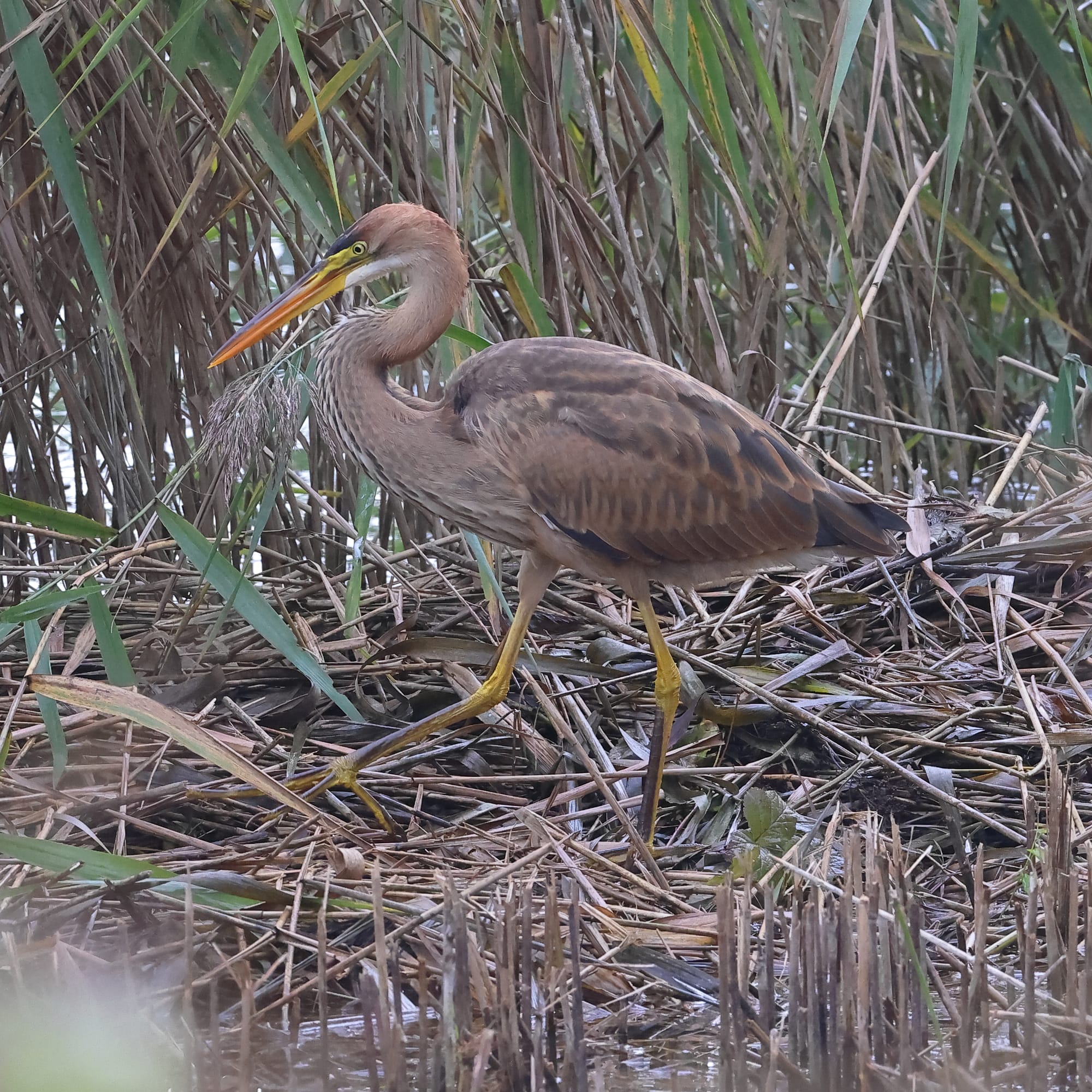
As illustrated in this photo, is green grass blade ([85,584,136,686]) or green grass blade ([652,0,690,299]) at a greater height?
green grass blade ([652,0,690,299])

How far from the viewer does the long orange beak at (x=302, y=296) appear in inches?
155

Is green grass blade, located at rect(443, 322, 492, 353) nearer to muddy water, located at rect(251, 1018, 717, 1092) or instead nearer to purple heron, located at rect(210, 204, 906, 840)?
purple heron, located at rect(210, 204, 906, 840)

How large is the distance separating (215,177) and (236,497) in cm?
95

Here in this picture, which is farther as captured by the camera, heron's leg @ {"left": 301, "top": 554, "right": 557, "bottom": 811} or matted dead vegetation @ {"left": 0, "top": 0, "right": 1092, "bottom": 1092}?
heron's leg @ {"left": 301, "top": 554, "right": 557, "bottom": 811}

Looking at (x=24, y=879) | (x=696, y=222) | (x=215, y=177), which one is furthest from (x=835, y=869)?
(x=215, y=177)

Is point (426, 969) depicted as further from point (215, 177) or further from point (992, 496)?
point (992, 496)

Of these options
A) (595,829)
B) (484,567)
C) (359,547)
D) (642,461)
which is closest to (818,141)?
(642,461)

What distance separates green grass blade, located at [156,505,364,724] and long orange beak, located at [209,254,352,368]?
1.80 ft

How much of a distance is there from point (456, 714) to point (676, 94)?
174cm

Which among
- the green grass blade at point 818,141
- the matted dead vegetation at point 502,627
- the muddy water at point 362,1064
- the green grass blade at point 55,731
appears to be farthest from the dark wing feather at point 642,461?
the muddy water at point 362,1064

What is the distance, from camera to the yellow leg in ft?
12.2

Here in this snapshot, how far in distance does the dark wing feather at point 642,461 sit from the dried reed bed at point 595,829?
17.7 inches

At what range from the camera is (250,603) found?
3.64m

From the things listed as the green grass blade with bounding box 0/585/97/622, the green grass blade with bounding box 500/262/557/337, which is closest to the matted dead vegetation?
the green grass blade with bounding box 0/585/97/622
